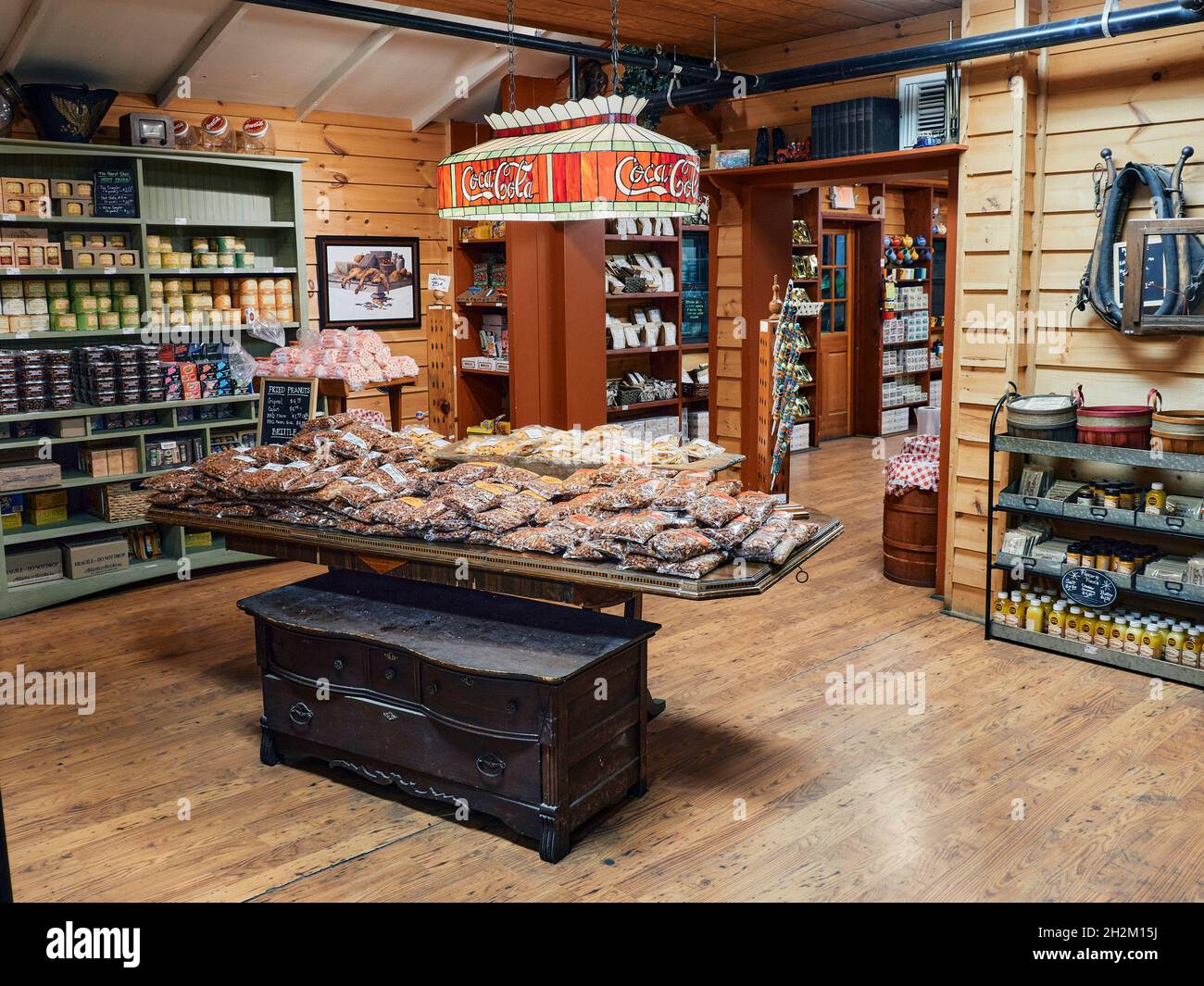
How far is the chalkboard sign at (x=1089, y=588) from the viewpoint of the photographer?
470cm

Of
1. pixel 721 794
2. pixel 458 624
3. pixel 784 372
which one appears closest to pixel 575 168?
pixel 458 624

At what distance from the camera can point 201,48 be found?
6.12m

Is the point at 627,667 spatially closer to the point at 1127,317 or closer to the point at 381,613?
the point at 381,613

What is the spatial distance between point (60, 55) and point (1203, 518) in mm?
6247

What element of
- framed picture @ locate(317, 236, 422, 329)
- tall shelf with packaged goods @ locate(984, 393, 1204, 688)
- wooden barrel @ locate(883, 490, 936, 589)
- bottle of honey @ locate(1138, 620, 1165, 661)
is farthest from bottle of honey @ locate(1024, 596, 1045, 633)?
framed picture @ locate(317, 236, 422, 329)

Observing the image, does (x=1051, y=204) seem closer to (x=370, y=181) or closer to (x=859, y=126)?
(x=859, y=126)

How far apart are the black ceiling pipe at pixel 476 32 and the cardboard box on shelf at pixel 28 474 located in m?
2.65

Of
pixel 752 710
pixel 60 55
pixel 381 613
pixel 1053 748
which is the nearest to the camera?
pixel 381 613

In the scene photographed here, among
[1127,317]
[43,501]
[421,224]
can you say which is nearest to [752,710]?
[1127,317]

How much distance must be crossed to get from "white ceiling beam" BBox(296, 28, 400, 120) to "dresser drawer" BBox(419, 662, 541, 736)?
476 centimetres

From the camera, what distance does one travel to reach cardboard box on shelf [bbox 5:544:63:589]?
18.7 feet

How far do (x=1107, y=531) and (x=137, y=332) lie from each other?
538 centimetres

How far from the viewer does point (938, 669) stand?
477 centimetres

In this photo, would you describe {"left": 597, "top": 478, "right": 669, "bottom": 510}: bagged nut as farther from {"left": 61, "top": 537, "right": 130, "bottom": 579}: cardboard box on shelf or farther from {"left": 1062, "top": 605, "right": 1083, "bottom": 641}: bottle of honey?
{"left": 61, "top": 537, "right": 130, "bottom": 579}: cardboard box on shelf
